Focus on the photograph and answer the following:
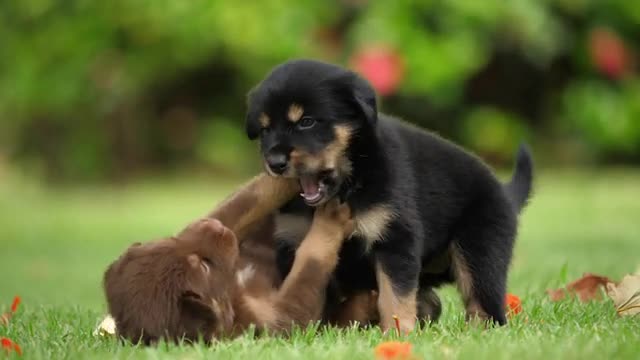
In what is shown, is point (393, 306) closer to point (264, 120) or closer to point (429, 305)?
point (429, 305)

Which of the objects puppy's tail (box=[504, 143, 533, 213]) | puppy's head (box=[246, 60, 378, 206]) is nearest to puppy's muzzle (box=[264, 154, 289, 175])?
puppy's head (box=[246, 60, 378, 206])

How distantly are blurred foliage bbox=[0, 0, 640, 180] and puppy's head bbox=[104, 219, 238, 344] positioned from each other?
367 inches

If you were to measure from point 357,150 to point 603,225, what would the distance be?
5591mm

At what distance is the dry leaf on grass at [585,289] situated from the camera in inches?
182

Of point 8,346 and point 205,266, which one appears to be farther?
point 205,266

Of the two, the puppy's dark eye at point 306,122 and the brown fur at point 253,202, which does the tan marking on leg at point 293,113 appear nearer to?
the puppy's dark eye at point 306,122

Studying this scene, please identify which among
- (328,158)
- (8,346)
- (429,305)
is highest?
(328,158)

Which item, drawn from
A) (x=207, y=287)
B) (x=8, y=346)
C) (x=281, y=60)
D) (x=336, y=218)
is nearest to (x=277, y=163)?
(x=336, y=218)

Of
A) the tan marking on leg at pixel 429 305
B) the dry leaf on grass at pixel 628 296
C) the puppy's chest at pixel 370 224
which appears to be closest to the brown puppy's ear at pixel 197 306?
the puppy's chest at pixel 370 224

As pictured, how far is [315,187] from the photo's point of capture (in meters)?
3.83

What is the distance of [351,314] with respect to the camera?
4.14 meters

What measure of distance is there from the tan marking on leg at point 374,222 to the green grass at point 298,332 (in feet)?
1.12

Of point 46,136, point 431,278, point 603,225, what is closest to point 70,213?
point 46,136

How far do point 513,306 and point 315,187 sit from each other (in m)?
1.03
